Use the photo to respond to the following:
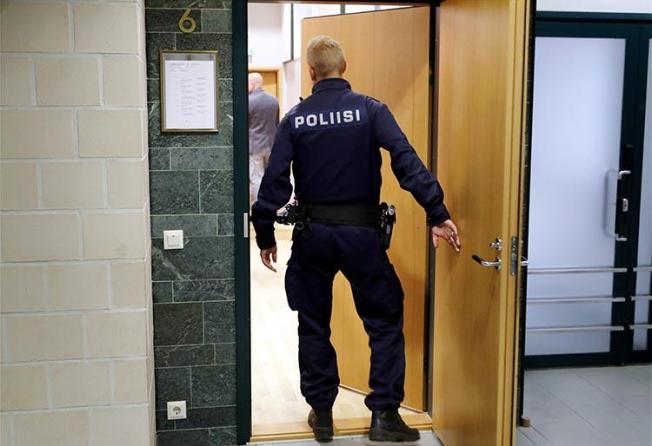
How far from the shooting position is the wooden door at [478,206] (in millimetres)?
2506

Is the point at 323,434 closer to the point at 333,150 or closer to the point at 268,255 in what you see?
the point at 268,255

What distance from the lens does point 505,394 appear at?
2605mm

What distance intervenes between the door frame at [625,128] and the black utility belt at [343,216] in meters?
1.33

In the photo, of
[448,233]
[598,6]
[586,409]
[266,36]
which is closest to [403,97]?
[448,233]

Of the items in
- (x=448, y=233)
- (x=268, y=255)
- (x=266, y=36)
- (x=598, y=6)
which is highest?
(x=266, y=36)

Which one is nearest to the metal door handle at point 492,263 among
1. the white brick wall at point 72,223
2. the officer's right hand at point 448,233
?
the officer's right hand at point 448,233

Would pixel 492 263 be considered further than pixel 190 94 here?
No

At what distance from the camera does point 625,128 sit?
420 cm

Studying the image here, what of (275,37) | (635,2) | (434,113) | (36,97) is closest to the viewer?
(36,97)

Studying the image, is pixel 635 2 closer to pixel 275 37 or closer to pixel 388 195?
pixel 388 195

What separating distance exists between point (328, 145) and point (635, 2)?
2126mm

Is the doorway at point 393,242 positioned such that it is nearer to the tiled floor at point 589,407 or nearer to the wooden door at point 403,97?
the wooden door at point 403,97

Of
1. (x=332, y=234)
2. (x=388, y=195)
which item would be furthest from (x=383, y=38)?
(x=332, y=234)

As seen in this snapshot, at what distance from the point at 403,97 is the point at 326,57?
0.50 meters
